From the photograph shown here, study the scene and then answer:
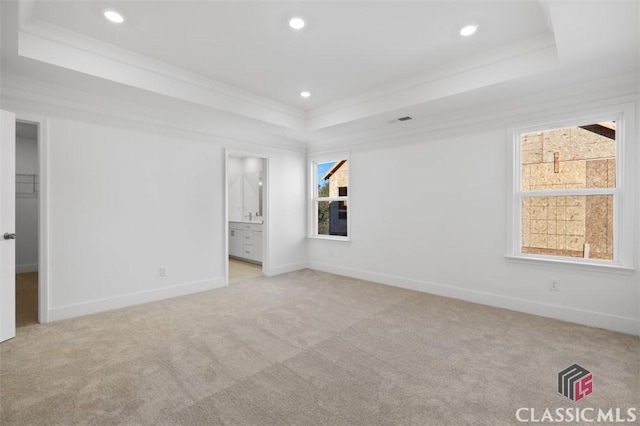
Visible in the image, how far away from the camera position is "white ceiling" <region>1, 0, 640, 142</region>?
2395mm

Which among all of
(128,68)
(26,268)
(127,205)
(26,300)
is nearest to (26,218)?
(26,268)

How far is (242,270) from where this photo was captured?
5918 mm

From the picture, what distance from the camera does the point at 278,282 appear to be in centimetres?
495

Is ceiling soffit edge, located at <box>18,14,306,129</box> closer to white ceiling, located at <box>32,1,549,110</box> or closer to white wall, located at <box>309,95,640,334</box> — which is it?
white ceiling, located at <box>32,1,549,110</box>

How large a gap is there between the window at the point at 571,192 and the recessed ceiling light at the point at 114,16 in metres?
4.23

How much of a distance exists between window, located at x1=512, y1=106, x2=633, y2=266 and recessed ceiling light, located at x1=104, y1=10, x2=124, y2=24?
13.9ft

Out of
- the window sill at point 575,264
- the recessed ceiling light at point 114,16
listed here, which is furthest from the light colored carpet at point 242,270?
the window sill at point 575,264

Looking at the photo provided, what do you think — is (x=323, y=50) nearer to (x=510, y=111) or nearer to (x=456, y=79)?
(x=456, y=79)

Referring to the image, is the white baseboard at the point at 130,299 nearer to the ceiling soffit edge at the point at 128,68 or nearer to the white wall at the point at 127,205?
the white wall at the point at 127,205

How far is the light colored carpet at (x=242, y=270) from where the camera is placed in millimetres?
5312

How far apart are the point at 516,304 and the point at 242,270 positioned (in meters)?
4.46

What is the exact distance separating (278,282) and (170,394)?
9.75ft

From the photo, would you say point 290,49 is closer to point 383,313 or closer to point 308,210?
point 383,313

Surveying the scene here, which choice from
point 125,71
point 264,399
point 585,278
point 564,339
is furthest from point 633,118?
point 125,71
